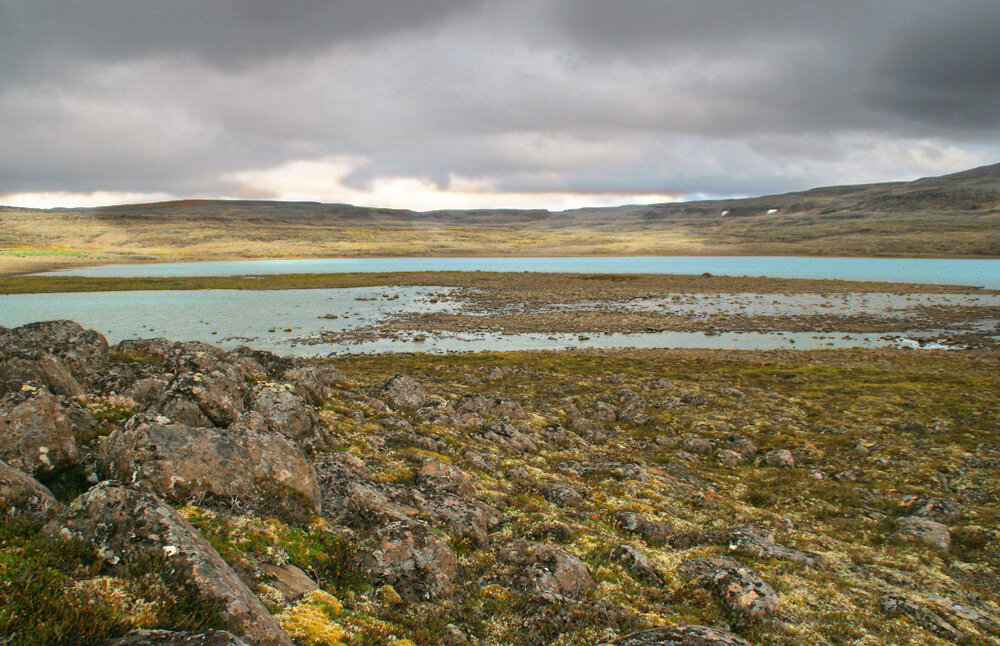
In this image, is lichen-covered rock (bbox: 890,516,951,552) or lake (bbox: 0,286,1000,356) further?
lake (bbox: 0,286,1000,356)

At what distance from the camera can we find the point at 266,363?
20.6m

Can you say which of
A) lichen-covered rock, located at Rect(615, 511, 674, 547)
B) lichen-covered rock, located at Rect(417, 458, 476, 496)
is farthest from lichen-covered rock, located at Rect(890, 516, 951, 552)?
lichen-covered rock, located at Rect(417, 458, 476, 496)

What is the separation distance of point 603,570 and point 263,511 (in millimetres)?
6937

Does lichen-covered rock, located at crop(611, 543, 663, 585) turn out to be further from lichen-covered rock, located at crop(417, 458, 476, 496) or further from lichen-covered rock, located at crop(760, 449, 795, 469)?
lichen-covered rock, located at crop(760, 449, 795, 469)

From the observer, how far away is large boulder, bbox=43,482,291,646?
21.2ft

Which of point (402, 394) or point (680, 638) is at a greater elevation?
point (680, 638)

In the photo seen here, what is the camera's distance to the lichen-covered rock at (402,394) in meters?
21.4

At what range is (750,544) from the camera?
41.5ft

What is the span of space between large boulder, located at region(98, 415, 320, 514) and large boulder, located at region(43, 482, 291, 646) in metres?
1.98

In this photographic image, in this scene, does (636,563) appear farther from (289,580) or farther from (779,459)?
(779,459)

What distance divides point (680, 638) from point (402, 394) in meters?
16.4

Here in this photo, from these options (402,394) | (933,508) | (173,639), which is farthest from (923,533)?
(402,394)

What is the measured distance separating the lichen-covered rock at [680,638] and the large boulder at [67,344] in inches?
647

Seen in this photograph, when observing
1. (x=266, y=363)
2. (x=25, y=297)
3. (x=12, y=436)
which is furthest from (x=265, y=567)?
(x=25, y=297)
